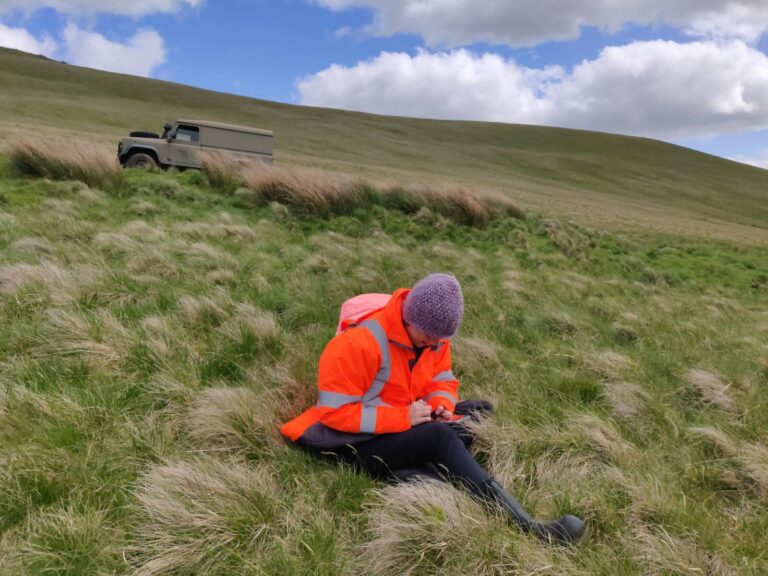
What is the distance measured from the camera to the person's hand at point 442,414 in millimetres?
3188

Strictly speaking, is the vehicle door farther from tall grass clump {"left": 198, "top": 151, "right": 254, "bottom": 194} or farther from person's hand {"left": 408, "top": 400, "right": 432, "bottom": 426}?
person's hand {"left": 408, "top": 400, "right": 432, "bottom": 426}

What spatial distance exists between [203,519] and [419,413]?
4.21 feet

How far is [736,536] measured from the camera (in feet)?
7.79

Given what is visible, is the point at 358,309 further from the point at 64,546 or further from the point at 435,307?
the point at 64,546

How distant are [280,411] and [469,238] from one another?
7.99m

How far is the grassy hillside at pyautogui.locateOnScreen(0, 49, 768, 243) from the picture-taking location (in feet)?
127

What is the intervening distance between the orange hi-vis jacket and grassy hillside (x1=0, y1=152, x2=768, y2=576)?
0.19 m

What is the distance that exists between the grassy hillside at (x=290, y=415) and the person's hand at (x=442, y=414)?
266mm

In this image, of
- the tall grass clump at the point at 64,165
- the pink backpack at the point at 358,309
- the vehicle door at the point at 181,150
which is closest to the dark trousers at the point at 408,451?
the pink backpack at the point at 358,309

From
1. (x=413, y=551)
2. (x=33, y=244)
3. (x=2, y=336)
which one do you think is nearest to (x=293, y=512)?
(x=413, y=551)

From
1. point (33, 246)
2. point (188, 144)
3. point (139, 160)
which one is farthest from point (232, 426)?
point (188, 144)

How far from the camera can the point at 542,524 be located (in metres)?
2.31

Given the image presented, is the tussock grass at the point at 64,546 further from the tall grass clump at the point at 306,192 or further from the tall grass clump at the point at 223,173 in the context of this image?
the tall grass clump at the point at 223,173

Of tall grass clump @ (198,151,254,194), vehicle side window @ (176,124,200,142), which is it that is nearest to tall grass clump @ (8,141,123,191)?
tall grass clump @ (198,151,254,194)
